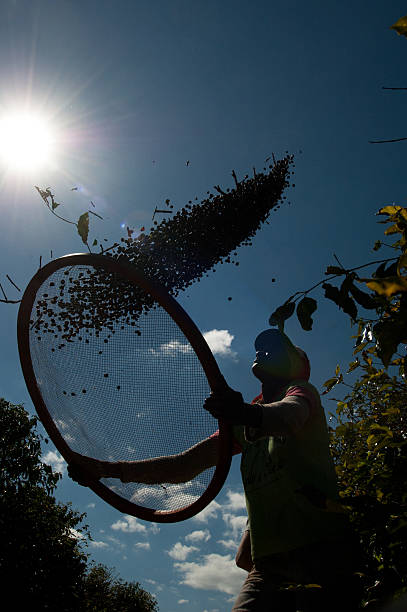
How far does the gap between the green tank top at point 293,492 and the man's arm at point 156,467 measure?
32cm

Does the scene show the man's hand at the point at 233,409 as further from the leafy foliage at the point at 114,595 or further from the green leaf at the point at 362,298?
the leafy foliage at the point at 114,595

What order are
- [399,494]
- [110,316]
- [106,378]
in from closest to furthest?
[399,494] → [106,378] → [110,316]

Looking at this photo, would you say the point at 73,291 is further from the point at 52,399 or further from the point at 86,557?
the point at 86,557

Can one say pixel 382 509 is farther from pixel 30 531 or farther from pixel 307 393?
pixel 30 531

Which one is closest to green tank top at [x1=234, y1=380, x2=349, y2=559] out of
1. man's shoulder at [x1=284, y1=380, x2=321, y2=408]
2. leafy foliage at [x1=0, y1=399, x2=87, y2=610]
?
man's shoulder at [x1=284, y1=380, x2=321, y2=408]

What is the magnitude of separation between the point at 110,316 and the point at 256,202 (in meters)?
10.7

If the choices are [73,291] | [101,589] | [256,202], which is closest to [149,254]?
[256,202]

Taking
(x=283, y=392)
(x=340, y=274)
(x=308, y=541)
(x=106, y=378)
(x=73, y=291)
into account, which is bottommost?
(x=308, y=541)

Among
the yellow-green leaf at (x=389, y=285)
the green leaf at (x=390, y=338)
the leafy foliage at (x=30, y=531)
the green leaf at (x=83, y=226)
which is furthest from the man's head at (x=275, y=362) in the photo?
the leafy foliage at (x=30, y=531)

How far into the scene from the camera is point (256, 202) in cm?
1259

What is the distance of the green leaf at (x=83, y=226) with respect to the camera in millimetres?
2023

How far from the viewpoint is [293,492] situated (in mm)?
1673

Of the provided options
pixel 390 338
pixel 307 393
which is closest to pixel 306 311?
pixel 390 338

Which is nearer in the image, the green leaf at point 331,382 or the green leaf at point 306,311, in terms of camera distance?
the green leaf at point 306,311
